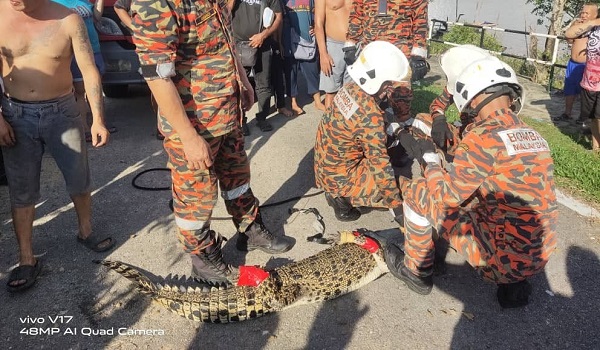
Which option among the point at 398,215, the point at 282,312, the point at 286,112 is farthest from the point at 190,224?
the point at 286,112

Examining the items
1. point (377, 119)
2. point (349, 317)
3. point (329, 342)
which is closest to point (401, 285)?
point (349, 317)

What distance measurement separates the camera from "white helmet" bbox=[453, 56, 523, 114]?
8.64 feet

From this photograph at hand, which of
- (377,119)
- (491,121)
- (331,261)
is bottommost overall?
(331,261)

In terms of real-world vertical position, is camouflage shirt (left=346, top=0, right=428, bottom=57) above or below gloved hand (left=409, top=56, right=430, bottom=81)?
above

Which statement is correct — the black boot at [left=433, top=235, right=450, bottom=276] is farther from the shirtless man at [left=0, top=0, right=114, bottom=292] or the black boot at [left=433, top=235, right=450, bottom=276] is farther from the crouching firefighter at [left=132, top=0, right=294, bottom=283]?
the shirtless man at [left=0, top=0, right=114, bottom=292]

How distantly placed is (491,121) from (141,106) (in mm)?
5789

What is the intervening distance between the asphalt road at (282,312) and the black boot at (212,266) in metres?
0.29

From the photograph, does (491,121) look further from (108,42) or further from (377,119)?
(108,42)

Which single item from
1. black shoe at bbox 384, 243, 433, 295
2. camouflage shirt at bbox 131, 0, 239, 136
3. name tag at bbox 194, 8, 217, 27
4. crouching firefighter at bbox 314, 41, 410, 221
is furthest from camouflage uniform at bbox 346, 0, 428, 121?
name tag at bbox 194, 8, 217, 27

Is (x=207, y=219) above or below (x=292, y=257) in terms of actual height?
above

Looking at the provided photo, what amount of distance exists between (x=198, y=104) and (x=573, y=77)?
617 cm

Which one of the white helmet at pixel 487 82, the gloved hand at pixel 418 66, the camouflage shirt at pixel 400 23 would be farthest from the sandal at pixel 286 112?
the white helmet at pixel 487 82

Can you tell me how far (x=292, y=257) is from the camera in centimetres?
334

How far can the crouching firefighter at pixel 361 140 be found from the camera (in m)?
3.32
